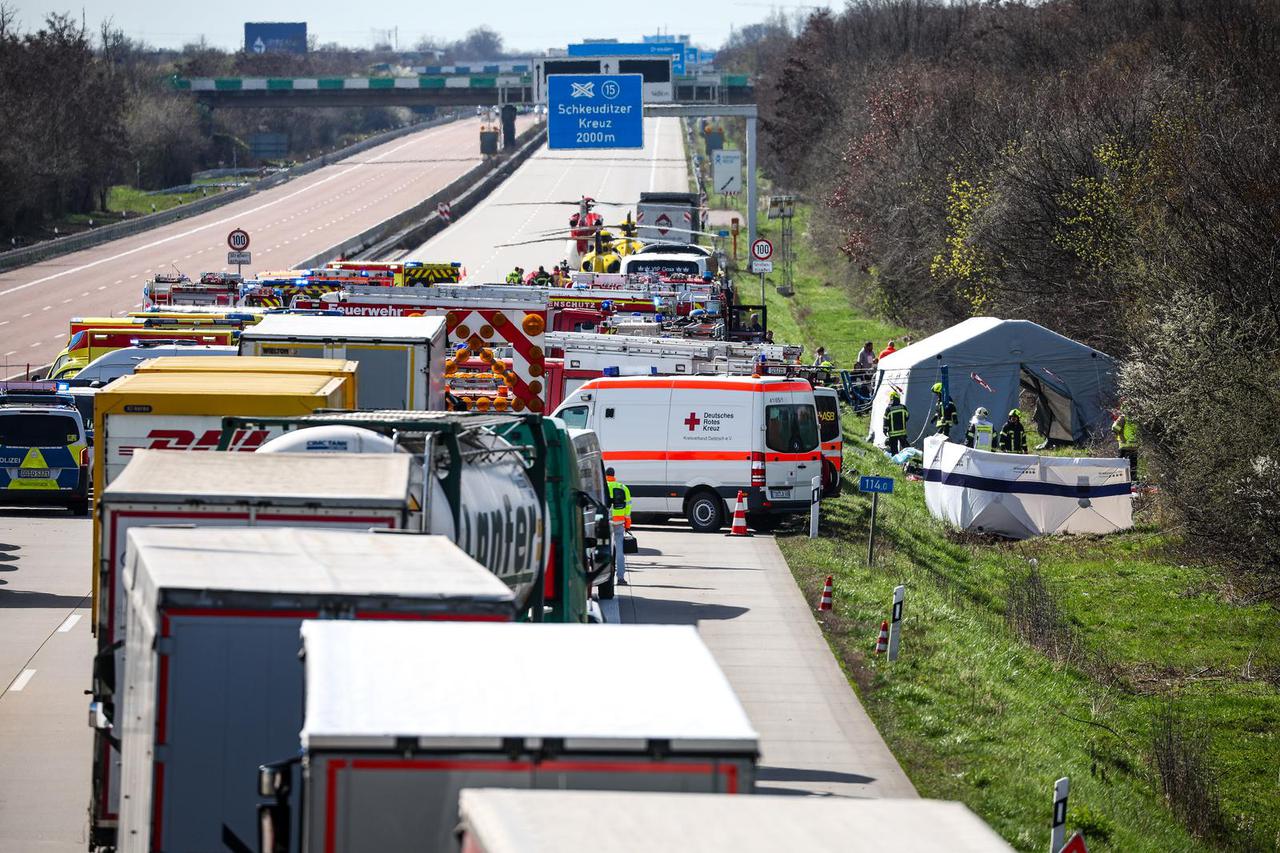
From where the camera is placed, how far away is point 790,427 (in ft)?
84.4

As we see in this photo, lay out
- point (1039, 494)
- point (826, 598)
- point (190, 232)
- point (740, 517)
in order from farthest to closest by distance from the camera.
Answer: point (190, 232)
point (1039, 494)
point (740, 517)
point (826, 598)

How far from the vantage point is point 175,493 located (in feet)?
30.4

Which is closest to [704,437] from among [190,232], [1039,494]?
[1039,494]

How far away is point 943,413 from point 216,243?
171 feet

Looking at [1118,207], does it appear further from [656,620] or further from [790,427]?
[656,620]

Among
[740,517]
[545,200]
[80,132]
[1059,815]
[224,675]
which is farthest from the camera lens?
[545,200]

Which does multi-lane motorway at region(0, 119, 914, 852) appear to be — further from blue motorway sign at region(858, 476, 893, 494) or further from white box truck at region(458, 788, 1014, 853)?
white box truck at region(458, 788, 1014, 853)

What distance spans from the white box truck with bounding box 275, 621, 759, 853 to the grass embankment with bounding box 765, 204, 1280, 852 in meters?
7.01

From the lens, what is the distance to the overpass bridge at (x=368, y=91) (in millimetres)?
121312

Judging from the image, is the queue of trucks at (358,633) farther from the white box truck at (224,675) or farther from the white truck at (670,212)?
the white truck at (670,212)

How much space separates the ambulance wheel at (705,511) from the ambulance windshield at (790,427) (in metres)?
1.25

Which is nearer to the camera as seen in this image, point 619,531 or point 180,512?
point 180,512

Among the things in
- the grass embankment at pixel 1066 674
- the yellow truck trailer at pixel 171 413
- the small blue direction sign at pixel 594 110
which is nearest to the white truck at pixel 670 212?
the small blue direction sign at pixel 594 110

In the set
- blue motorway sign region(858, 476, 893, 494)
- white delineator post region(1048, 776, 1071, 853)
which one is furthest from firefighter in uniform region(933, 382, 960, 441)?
white delineator post region(1048, 776, 1071, 853)
